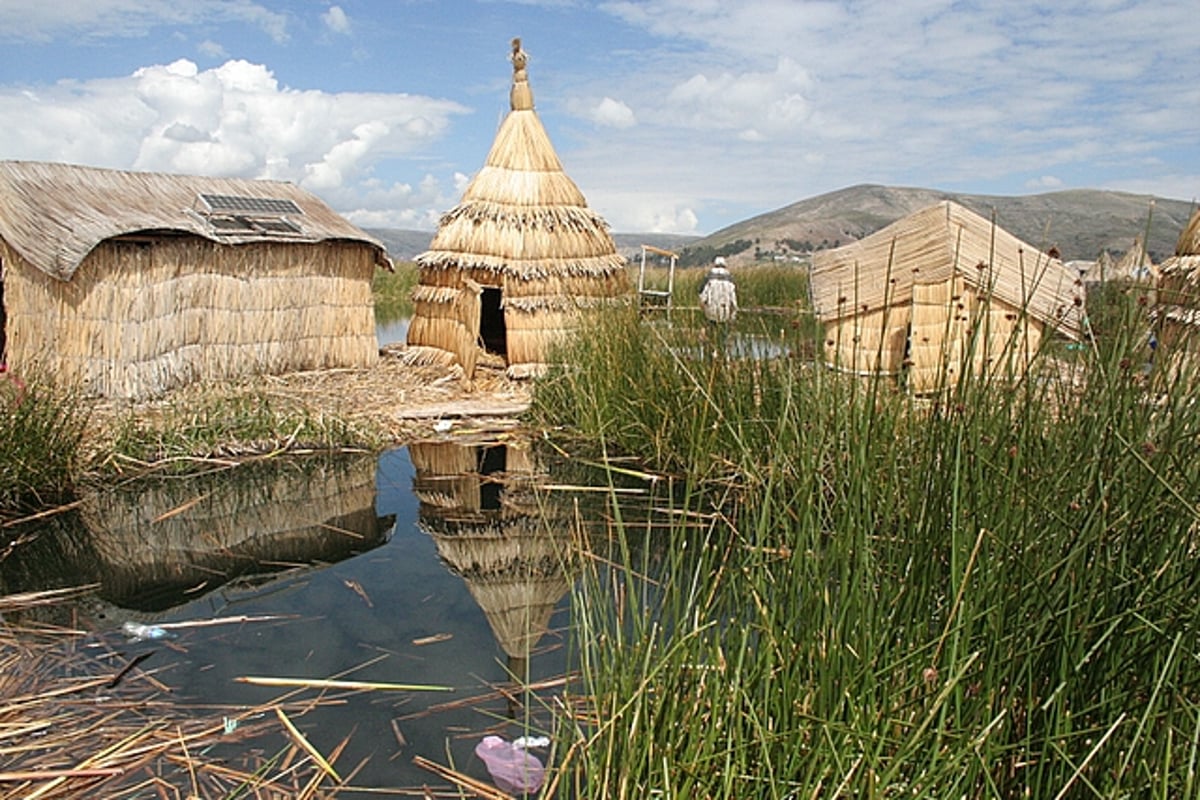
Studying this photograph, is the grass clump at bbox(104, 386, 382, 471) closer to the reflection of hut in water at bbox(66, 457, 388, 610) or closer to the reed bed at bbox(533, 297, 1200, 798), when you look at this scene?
the reflection of hut in water at bbox(66, 457, 388, 610)

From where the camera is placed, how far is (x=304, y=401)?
24.5 ft

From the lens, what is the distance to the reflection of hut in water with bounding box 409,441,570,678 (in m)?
3.79

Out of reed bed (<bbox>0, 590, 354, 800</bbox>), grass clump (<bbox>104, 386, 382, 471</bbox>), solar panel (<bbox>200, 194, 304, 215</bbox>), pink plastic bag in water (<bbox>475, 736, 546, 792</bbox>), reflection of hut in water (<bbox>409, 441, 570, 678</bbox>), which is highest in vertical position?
solar panel (<bbox>200, 194, 304, 215</bbox>)

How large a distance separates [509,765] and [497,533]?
2.23m

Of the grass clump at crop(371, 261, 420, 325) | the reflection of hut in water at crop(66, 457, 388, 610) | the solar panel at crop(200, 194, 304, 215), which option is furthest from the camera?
the grass clump at crop(371, 261, 420, 325)

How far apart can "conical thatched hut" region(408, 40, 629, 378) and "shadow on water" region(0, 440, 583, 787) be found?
345 centimetres

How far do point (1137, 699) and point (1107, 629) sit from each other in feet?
0.51

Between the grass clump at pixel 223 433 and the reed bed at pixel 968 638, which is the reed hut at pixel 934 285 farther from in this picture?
the reed bed at pixel 968 638

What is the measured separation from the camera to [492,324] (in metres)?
12.0

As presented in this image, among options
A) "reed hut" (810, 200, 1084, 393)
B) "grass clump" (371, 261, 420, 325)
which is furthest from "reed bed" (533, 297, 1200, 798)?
"grass clump" (371, 261, 420, 325)

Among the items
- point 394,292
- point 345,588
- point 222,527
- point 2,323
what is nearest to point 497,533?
point 345,588

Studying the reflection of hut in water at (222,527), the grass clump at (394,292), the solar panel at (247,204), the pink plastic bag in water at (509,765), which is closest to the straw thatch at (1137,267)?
the pink plastic bag in water at (509,765)

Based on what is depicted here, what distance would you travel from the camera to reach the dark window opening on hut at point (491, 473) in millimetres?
5426

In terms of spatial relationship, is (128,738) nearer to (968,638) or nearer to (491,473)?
(968,638)
